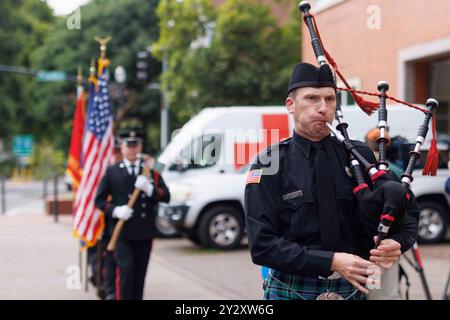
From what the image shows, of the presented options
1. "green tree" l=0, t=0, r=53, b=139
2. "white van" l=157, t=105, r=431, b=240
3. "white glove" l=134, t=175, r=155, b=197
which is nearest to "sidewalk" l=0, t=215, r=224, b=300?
"white van" l=157, t=105, r=431, b=240

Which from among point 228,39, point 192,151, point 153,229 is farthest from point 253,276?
point 228,39

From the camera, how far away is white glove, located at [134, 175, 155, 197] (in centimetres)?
770

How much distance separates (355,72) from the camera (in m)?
14.3

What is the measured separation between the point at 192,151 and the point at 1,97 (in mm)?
32475

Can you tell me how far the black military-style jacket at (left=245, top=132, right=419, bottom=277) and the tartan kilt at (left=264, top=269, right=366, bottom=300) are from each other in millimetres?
190

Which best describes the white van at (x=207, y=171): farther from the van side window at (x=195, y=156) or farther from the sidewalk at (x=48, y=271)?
the sidewalk at (x=48, y=271)

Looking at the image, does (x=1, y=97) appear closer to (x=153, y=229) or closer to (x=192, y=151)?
(x=192, y=151)

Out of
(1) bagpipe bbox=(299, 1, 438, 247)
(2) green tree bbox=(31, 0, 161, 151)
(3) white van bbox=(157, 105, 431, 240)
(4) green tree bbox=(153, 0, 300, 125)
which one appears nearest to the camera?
(1) bagpipe bbox=(299, 1, 438, 247)

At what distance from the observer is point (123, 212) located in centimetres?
754

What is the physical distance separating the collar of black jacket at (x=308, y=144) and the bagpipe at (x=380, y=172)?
0.20 feet

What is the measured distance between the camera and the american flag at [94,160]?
30.3 feet

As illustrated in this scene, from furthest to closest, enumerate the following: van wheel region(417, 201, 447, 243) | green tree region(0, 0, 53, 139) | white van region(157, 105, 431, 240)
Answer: green tree region(0, 0, 53, 139) → van wheel region(417, 201, 447, 243) → white van region(157, 105, 431, 240)

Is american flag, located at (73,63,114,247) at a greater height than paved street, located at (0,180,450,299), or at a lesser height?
greater

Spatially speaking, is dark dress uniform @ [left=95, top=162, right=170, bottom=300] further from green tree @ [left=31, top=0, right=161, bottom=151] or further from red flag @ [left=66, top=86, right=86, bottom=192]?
green tree @ [left=31, top=0, right=161, bottom=151]
